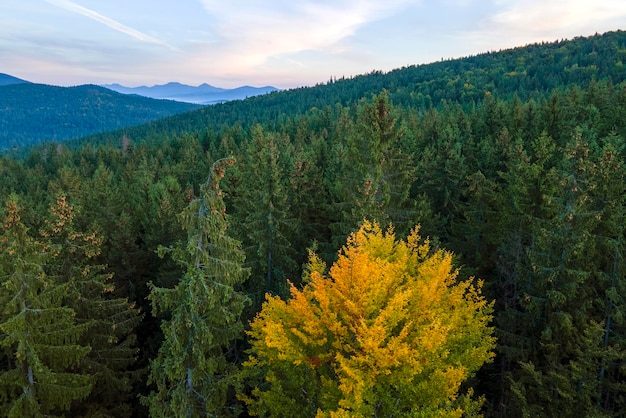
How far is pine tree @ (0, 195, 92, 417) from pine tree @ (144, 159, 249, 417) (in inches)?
174

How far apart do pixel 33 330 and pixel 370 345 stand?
1192 centimetres

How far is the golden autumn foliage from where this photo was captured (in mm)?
10273

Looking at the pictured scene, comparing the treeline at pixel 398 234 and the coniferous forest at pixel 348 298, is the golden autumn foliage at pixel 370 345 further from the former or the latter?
the treeline at pixel 398 234

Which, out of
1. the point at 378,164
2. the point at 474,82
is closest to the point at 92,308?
the point at 378,164

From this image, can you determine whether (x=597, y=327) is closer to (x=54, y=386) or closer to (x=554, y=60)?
(x=54, y=386)

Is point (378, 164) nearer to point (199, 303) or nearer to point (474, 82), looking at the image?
point (199, 303)

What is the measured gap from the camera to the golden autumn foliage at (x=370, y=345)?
10273 mm

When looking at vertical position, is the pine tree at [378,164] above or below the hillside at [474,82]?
below

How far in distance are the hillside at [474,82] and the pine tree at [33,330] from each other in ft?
326

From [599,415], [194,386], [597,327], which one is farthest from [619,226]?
[194,386]

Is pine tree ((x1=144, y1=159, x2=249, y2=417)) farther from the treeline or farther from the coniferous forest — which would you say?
the treeline

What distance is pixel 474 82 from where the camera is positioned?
14600 centimetres

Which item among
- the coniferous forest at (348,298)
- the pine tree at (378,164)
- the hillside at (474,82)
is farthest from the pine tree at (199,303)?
the hillside at (474,82)

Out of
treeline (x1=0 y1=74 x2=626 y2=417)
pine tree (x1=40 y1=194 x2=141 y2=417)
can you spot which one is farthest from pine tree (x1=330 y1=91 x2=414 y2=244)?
pine tree (x1=40 y1=194 x2=141 y2=417)
